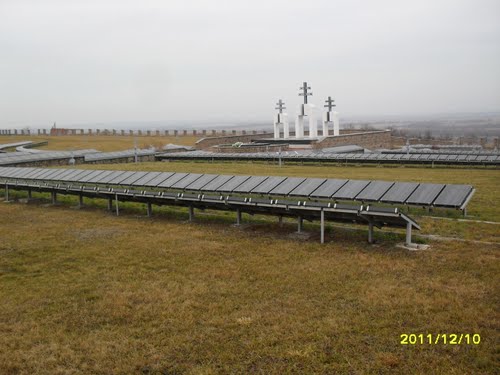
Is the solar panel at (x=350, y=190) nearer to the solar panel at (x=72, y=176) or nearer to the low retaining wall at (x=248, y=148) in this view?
the solar panel at (x=72, y=176)

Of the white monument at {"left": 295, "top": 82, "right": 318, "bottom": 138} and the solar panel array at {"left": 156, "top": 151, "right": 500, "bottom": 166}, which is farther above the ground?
the white monument at {"left": 295, "top": 82, "right": 318, "bottom": 138}

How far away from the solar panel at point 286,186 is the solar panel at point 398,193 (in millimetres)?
2517

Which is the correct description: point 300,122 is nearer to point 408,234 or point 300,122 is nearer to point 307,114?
point 307,114

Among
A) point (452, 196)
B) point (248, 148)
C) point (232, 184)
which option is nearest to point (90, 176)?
point (232, 184)

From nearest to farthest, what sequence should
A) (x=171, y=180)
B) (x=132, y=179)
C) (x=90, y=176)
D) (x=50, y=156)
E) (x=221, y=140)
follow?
(x=171, y=180) < (x=132, y=179) < (x=90, y=176) < (x=50, y=156) < (x=221, y=140)

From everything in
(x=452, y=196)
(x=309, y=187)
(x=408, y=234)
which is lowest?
(x=408, y=234)

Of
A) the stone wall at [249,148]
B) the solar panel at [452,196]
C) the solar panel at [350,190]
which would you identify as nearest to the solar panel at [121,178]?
the solar panel at [350,190]

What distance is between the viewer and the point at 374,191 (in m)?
12.0

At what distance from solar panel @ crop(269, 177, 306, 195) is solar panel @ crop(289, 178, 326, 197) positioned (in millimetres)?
127

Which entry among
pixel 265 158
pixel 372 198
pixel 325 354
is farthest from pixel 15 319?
pixel 265 158

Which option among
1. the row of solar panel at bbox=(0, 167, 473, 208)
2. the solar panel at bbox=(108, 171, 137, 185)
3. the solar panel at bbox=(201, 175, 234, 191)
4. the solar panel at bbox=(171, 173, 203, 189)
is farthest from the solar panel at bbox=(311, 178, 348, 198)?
the solar panel at bbox=(108, 171, 137, 185)

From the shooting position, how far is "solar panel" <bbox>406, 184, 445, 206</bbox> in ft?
37.1
